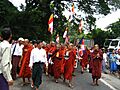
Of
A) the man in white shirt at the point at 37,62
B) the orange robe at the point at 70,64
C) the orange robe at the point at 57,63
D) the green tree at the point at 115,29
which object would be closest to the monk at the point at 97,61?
the orange robe at the point at 70,64

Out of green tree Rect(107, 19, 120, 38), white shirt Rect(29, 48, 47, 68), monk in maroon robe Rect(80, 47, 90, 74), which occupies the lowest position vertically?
monk in maroon robe Rect(80, 47, 90, 74)

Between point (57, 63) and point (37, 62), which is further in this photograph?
point (57, 63)

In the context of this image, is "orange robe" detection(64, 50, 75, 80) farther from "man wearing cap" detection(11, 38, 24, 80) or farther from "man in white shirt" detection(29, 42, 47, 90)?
"man in white shirt" detection(29, 42, 47, 90)

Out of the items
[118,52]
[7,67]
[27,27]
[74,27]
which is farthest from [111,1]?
[7,67]

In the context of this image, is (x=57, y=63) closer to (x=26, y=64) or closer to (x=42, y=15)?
(x=26, y=64)

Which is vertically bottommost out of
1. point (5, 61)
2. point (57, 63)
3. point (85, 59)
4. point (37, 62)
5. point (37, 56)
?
point (85, 59)

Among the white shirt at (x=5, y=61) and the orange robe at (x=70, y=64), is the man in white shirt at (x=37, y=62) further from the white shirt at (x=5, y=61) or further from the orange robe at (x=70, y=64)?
the white shirt at (x=5, y=61)

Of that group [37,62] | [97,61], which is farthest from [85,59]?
[37,62]

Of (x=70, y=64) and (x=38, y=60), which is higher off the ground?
(x=38, y=60)

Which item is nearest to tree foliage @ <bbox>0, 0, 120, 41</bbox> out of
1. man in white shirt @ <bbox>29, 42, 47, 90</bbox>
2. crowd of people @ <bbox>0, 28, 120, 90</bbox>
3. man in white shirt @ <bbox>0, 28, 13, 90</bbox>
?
crowd of people @ <bbox>0, 28, 120, 90</bbox>

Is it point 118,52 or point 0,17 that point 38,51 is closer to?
point 118,52

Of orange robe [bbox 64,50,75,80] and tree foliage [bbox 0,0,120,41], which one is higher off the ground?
tree foliage [bbox 0,0,120,41]

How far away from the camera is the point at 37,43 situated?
43.3ft

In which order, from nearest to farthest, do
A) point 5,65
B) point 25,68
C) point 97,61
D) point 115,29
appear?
point 5,65 → point 25,68 → point 97,61 → point 115,29
